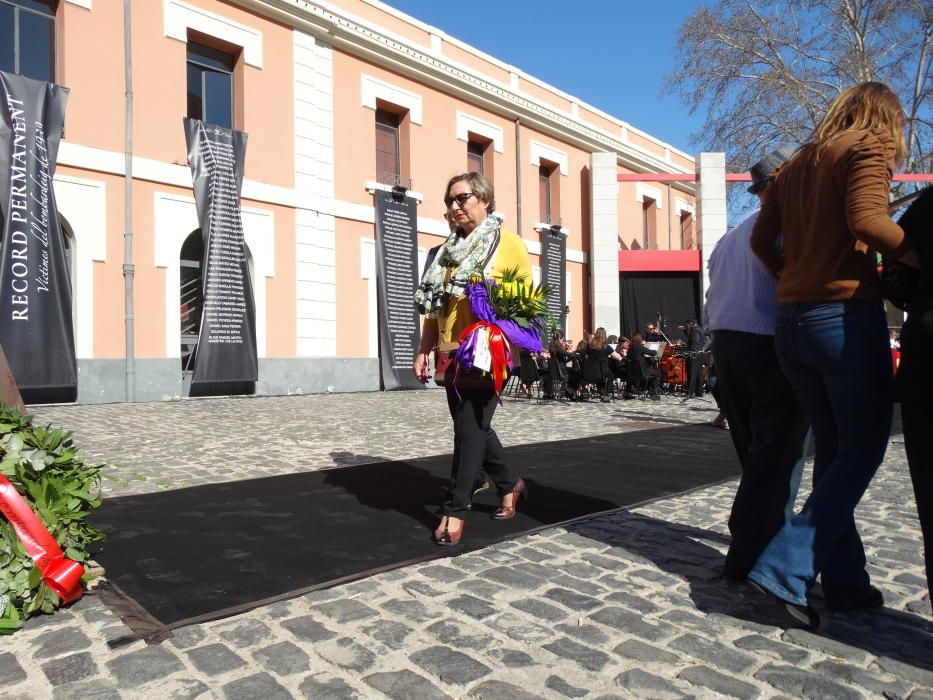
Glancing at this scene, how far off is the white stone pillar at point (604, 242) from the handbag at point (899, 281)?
753 inches

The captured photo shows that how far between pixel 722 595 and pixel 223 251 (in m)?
11.8

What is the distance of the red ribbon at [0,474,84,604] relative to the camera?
237cm

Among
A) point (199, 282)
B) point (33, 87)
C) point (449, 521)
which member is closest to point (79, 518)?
point (449, 521)

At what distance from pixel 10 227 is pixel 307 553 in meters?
9.73

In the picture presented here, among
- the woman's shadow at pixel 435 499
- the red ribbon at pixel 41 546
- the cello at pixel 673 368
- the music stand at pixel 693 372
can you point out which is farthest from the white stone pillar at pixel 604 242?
the red ribbon at pixel 41 546

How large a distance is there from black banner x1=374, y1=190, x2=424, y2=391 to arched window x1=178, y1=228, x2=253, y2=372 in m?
3.34

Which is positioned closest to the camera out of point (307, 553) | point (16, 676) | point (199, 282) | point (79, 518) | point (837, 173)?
point (16, 676)

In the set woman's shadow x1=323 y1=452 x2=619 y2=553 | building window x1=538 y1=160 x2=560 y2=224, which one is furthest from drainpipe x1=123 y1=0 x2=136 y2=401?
building window x1=538 y1=160 x2=560 y2=224

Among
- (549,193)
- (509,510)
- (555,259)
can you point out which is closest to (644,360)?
(555,259)

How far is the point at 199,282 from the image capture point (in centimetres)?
→ 1334

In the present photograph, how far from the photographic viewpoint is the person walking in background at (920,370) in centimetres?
196

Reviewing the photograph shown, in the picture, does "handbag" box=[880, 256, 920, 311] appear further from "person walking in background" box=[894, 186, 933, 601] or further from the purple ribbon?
the purple ribbon

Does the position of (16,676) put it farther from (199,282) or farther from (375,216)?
(375,216)

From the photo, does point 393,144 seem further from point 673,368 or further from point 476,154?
point 673,368
